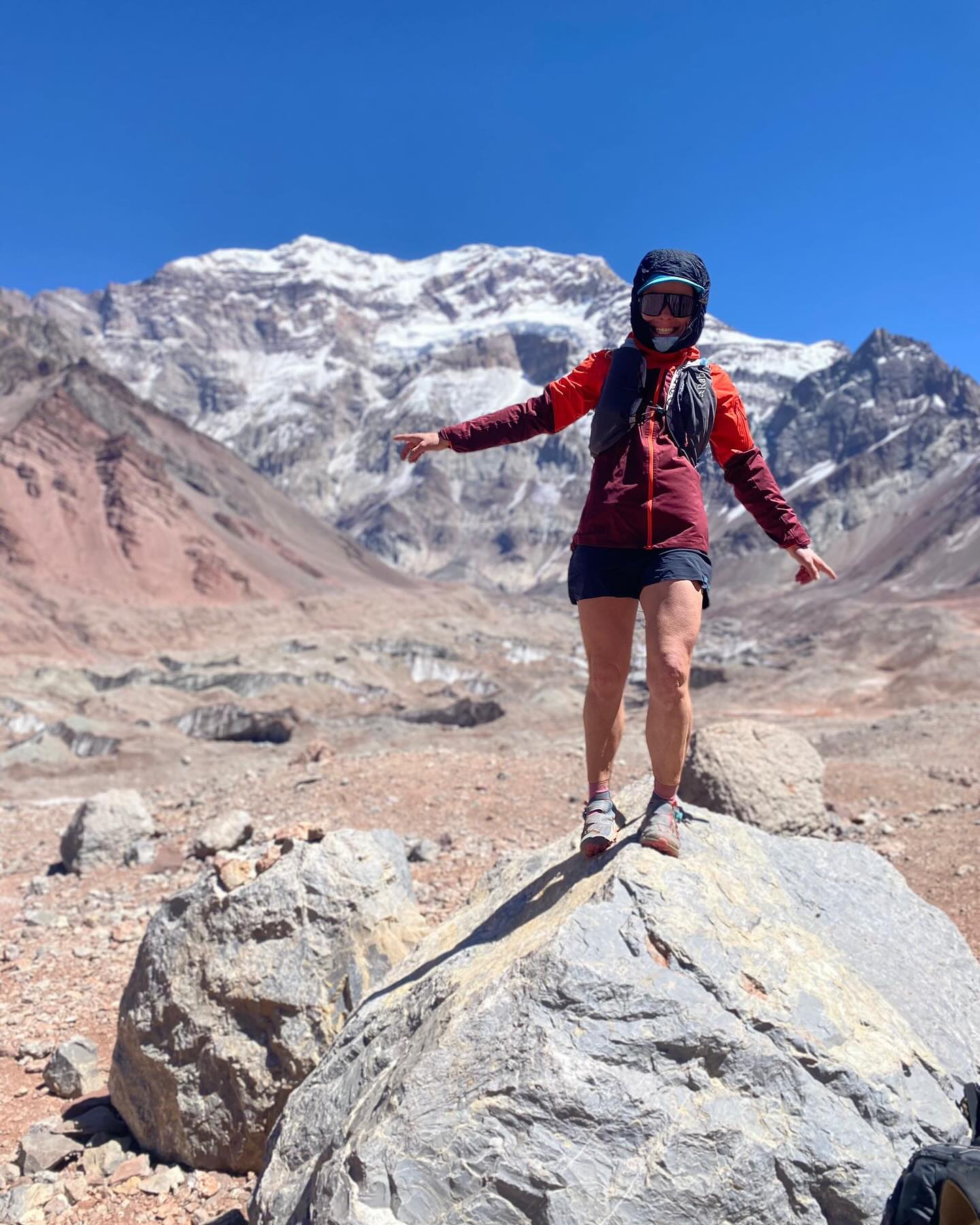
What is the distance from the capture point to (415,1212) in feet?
7.66

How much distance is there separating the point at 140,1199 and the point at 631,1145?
2.57 metres

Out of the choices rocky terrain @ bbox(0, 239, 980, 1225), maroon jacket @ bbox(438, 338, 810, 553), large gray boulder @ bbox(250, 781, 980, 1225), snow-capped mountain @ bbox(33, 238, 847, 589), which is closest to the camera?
large gray boulder @ bbox(250, 781, 980, 1225)

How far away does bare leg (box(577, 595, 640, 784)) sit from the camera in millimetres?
3324

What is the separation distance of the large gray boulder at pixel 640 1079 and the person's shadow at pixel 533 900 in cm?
3

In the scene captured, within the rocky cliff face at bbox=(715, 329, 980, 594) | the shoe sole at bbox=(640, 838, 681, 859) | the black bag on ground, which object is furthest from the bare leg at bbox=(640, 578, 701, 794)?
the rocky cliff face at bbox=(715, 329, 980, 594)

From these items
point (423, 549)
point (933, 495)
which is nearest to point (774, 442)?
point (933, 495)

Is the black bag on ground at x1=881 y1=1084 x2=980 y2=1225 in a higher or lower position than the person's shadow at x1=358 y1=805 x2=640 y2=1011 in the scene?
lower

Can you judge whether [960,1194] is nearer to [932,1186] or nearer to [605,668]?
[932,1186]

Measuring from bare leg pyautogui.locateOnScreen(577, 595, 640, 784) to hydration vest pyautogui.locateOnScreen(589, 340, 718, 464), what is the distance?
1.92ft

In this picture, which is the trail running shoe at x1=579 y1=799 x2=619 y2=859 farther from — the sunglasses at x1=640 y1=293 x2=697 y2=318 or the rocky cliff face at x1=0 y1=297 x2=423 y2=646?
the rocky cliff face at x1=0 y1=297 x2=423 y2=646

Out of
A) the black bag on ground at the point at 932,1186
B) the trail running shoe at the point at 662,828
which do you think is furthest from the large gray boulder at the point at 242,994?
the black bag on ground at the point at 932,1186

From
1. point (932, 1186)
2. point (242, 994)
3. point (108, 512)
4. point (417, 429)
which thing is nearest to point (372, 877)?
point (242, 994)

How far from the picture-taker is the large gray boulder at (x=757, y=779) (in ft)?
22.6

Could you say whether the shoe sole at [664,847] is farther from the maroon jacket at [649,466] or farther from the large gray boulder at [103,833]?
the large gray boulder at [103,833]
